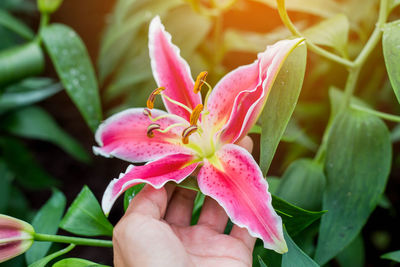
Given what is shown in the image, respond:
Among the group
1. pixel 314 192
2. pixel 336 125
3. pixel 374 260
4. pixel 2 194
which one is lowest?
pixel 374 260

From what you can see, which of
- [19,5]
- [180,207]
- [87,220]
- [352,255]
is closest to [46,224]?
[87,220]

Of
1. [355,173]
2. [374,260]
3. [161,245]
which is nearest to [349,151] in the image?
[355,173]

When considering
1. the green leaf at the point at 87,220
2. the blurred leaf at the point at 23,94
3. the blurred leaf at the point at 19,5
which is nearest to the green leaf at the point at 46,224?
the green leaf at the point at 87,220

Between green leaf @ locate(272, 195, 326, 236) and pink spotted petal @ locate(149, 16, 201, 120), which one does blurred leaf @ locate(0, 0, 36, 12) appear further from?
green leaf @ locate(272, 195, 326, 236)

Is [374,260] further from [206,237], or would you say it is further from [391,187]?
[206,237]

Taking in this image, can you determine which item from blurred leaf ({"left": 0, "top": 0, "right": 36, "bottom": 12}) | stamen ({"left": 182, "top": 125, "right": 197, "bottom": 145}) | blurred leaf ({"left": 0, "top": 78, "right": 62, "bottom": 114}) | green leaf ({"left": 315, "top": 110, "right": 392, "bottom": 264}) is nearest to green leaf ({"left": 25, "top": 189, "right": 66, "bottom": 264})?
stamen ({"left": 182, "top": 125, "right": 197, "bottom": 145})
